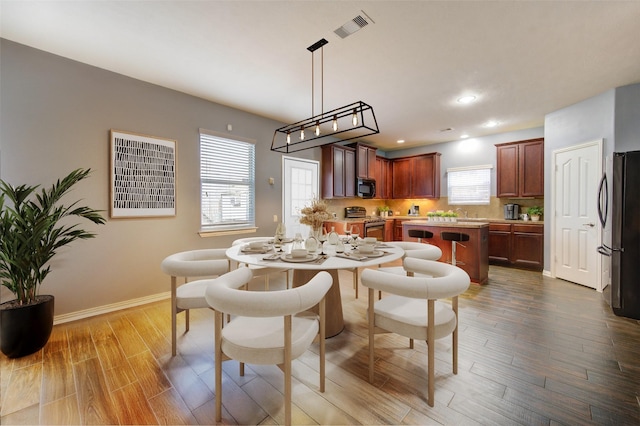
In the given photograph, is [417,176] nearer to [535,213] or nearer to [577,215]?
[535,213]

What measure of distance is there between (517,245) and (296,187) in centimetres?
438

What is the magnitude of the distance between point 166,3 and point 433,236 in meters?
4.41

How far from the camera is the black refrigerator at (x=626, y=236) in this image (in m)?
2.65

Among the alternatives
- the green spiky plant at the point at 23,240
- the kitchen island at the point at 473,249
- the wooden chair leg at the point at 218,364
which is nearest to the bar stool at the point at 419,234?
the kitchen island at the point at 473,249

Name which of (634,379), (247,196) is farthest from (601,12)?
(247,196)

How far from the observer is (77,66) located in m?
2.76

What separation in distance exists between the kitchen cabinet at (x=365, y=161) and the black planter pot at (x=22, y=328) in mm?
5277

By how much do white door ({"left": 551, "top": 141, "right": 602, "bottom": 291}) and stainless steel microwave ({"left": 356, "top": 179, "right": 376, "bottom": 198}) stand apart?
334 centimetres

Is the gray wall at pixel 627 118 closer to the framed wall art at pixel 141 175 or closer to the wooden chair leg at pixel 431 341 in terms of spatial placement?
the wooden chair leg at pixel 431 341

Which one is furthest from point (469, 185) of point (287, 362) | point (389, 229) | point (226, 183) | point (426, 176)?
point (287, 362)

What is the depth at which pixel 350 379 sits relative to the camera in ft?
5.99

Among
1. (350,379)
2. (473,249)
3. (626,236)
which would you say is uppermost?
(626,236)

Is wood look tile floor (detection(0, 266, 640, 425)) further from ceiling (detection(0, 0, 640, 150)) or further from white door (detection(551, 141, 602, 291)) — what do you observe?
ceiling (detection(0, 0, 640, 150))

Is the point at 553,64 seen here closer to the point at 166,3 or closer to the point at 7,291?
the point at 166,3
